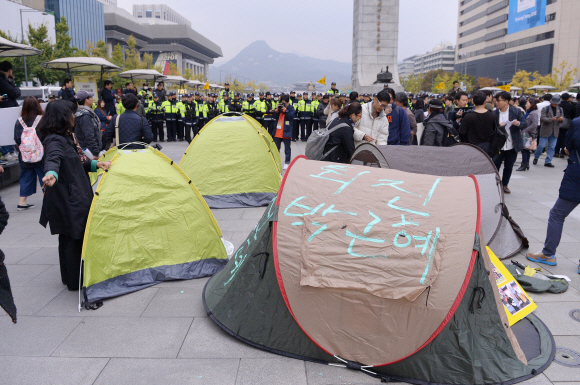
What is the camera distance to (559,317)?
396cm

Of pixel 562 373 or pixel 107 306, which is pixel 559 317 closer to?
pixel 562 373

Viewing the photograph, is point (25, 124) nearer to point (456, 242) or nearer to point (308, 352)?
point (308, 352)

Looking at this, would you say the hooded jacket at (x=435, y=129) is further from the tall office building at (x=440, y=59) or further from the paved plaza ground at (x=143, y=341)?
the tall office building at (x=440, y=59)

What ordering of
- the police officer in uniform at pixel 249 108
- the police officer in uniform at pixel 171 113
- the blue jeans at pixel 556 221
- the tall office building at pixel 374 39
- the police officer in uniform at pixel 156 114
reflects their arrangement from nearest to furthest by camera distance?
the blue jeans at pixel 556 221 → the police officer in uniform at pixel 249 108 → the police officer in uniform at pixel 171 113 → the police officer in uniform at pixel 156 114 → the tall office building at pixel 374 39

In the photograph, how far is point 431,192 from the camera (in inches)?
126

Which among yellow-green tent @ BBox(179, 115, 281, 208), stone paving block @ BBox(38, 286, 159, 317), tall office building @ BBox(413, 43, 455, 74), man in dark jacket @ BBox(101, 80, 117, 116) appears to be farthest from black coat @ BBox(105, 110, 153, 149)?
tall office building @ BBox(413, 43, 455, 74)

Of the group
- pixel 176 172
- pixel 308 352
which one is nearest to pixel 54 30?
pixel 176 172

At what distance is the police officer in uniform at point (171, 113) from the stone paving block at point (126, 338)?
13.4 metres

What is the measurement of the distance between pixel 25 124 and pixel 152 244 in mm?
4093

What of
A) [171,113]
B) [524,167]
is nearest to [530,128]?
[524,167]

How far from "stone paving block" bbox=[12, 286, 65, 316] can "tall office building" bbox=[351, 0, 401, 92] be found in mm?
22457

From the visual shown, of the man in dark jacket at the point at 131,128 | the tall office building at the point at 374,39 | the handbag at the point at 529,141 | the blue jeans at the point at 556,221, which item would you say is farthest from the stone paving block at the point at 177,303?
the tall office building at the point at 374,39

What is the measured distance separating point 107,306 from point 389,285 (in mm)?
2786

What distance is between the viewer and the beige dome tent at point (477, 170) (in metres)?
5.30
